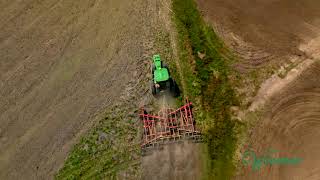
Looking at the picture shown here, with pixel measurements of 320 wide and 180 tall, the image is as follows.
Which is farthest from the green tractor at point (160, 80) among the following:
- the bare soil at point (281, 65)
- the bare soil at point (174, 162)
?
the bare soil at point (281, 65)

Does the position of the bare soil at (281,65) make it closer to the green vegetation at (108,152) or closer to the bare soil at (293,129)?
the bare soil at (293,129)

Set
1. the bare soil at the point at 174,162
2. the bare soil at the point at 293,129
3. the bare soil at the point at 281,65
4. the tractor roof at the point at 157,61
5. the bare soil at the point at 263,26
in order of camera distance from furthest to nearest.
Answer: the bare soil at the point at 263,26 < the tractor roof at the point at 157,61 < the bare soil at the point at 281,65 < the bare soil at the point at 174,162 < the bare soil at the point at 293,129

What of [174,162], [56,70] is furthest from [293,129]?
[56,70]

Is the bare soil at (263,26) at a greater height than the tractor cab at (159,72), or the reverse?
the bare soil at (263,26)

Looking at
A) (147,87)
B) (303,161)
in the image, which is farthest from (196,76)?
(303,161)

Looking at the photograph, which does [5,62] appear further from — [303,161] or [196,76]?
[303,161]
